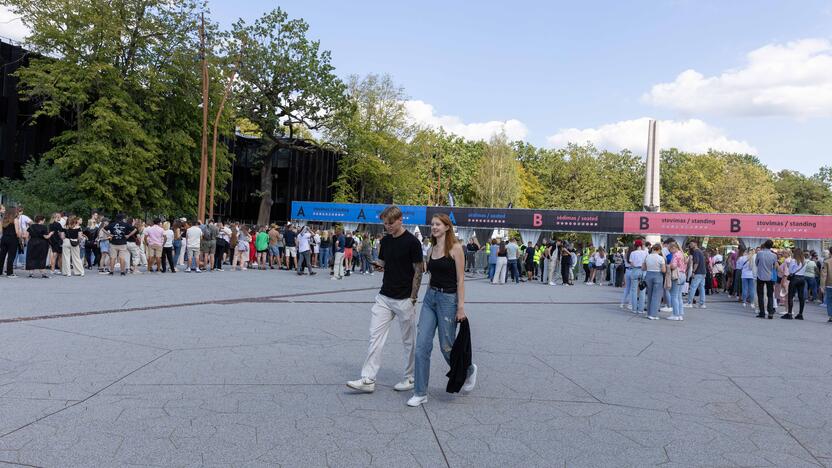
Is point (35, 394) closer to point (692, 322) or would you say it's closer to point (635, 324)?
point (635, 324)

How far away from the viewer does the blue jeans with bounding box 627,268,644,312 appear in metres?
14.0

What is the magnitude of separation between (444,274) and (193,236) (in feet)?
51.7

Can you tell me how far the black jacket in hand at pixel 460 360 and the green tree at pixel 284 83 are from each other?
38398 millimetres

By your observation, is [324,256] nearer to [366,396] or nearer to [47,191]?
[47,191]

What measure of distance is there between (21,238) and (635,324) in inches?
597

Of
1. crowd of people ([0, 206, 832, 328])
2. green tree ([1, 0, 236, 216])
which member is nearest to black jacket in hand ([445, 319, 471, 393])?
crowd of people ([0, 206, 832, 328])

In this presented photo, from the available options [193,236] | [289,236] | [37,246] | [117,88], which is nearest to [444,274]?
[37,246]

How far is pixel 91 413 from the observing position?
15.9 ft

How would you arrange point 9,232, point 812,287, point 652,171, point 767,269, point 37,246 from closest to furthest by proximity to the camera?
point 767,269 → point 9,232 → point 37,246 → point 812,287 → point 652,171

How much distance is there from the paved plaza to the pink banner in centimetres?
2465

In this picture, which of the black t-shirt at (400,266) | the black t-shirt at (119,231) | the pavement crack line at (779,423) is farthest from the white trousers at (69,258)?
the pavement crack line at (779,423)

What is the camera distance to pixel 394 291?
5.77 meters

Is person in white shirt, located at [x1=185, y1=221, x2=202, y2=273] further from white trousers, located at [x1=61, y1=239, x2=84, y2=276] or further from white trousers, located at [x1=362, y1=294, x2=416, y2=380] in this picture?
white trousers, located at [x1=362, y1=294, x2=416, y2=380]

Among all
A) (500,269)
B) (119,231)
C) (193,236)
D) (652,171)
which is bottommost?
(500,269)
